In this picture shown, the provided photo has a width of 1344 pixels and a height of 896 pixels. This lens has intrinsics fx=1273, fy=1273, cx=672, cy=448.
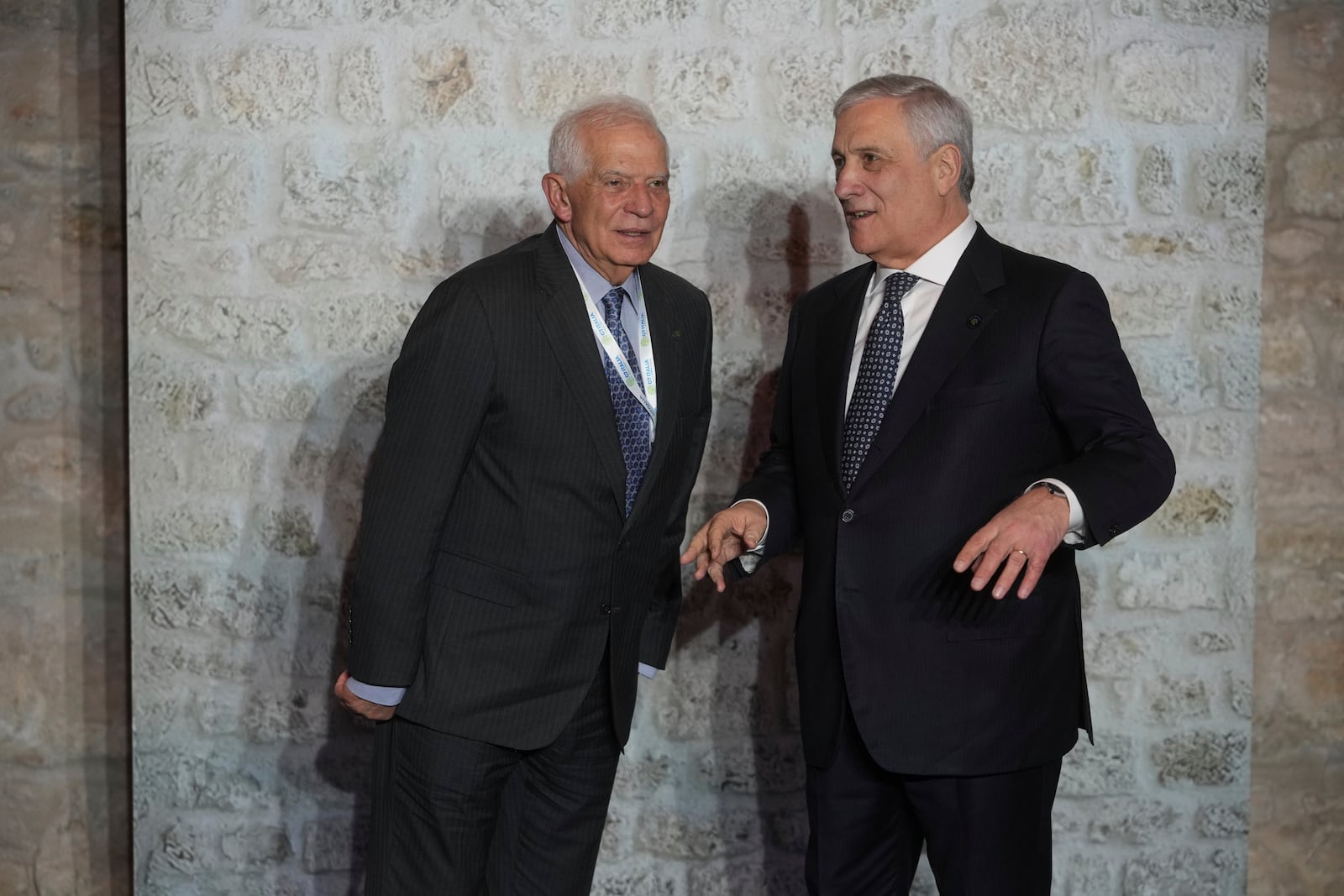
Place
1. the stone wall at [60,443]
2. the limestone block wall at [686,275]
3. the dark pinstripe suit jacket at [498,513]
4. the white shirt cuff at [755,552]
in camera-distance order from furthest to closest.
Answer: the stone wall at [60,443] → the limestone block wall at [686,275] → the white shirt cuff at [755,552] → the dark pinstripe suit jacket at [498,513]

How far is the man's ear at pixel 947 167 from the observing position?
7.82ft

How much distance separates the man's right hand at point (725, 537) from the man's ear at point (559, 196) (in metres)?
0.64

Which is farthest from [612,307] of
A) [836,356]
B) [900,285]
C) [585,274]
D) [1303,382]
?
[1303,382]

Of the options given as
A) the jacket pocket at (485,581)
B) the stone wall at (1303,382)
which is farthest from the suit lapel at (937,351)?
the stone wall at (1303,382)

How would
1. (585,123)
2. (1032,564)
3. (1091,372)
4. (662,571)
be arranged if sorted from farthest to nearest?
1. (662,571)
2. (585,123)
3. (1091,372)
4. (1032,564)

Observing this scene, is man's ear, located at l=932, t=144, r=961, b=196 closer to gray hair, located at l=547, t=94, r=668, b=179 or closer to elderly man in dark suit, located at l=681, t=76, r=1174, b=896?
elderly man in dark suit, located at l=681, t=76, r=1174, b=896

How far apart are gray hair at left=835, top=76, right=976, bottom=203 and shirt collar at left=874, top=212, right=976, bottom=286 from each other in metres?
0.08

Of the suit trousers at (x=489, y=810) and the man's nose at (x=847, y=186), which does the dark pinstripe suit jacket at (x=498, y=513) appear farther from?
the man's nose at (x=847, y=186)

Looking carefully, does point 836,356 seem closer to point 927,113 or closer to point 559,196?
point 927,113

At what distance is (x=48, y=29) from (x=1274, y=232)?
3353mm

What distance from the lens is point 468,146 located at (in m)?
3.11

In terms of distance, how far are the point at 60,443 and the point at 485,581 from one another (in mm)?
1790

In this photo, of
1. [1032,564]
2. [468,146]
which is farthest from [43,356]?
[1032,564]

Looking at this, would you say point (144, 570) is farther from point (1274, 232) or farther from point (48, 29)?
point (1274, 232)
